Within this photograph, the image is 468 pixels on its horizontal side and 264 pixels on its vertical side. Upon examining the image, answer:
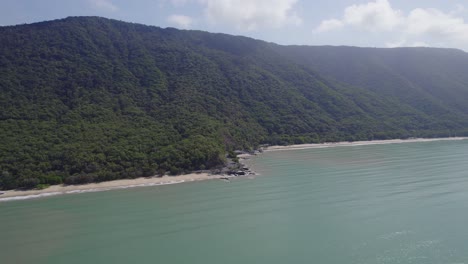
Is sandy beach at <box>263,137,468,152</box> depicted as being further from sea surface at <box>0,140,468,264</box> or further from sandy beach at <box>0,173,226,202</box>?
sandy beach at <box>0,173,226,202</box>

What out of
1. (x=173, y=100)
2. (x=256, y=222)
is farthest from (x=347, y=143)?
(x=256, y=222)

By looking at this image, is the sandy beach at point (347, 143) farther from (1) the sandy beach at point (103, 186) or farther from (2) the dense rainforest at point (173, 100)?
(1) the sandy beach at point (103, 186)

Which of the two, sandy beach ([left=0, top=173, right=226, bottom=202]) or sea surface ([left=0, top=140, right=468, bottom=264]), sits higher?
sandy beach ([left=0, top=173, right=226, bottom=202])

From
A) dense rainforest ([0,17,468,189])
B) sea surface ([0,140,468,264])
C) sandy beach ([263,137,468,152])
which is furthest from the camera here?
Answer: sandy beach ([263,137,468,152])

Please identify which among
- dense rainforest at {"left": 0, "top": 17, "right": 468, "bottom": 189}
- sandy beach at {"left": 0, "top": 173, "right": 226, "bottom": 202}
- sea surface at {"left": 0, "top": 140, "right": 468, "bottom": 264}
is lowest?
sea surface at {"left": 0, "top": 140, "right": 468, "bottom": 264}

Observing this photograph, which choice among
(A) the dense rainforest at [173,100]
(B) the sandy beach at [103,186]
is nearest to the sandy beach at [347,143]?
(A) the dense rainforest at [173,100]

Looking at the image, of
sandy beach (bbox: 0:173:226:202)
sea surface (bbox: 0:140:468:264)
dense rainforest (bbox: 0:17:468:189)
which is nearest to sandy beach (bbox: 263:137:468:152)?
dense rainforest (bbox: 0:17:468:189)

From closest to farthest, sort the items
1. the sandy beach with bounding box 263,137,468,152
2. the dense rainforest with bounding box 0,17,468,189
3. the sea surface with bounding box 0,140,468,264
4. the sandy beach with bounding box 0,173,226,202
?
the sea surface with bounding box 0,140,468,264, the sandy beach with bounding box 0,173,226,202, the dense rainforest with bounding box 0,17,468,189, the sandy beach with bounding box 263,137,468,152
